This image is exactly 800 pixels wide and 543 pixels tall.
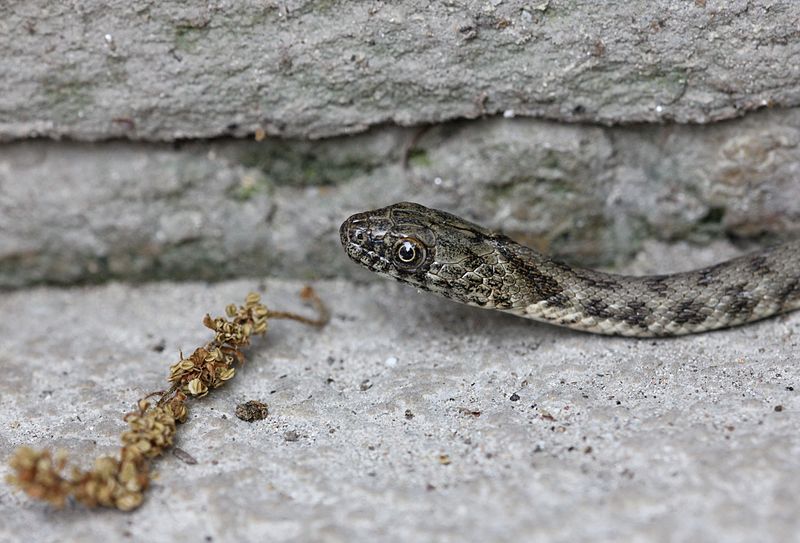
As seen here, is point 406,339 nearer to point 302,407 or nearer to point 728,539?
point 302,407

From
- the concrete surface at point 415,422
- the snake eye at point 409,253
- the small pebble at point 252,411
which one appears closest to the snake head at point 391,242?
the snake eye at point 409,253

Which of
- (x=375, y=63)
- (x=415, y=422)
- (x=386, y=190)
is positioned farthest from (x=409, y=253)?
(x=375, y=63)

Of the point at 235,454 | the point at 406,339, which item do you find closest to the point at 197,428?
→ the point at 235,454

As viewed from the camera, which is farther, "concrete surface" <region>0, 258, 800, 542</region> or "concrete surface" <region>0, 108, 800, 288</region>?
"concrete surface" <region>0, 108, 800, 288</region>

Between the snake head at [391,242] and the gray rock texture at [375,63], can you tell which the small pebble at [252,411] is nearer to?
the snake head at [391,242]

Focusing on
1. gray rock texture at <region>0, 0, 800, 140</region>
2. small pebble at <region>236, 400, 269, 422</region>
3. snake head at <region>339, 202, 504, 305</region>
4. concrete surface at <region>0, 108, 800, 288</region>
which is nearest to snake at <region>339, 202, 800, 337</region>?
snake head at <region>339, 202, 504, 305</region>

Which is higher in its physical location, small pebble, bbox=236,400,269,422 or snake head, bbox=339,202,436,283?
snake head, bbox=339,202,436,283

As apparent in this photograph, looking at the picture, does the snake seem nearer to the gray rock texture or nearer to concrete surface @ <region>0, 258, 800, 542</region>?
concrete surface @ <region>0, 258, 800, 542</region>

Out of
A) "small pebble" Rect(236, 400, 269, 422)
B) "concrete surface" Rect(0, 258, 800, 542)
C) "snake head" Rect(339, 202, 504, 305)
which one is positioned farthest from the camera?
"snake head" Rect(339, 202, 504, 305)

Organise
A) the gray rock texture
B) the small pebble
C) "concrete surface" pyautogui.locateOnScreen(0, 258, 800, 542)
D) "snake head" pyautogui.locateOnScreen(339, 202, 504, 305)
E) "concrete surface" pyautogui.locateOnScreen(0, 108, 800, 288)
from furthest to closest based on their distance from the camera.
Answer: "concrete surface" pyautogui.locateOnScreen(0, 108, 800, 288) → "snake head" pyautogui.locateOnScreen(339, 202, 504, 305) → the gray rock texture → the small pebble → "concrete surface" pyautogui.locateOnScreen(0, 258, 800, 542)
